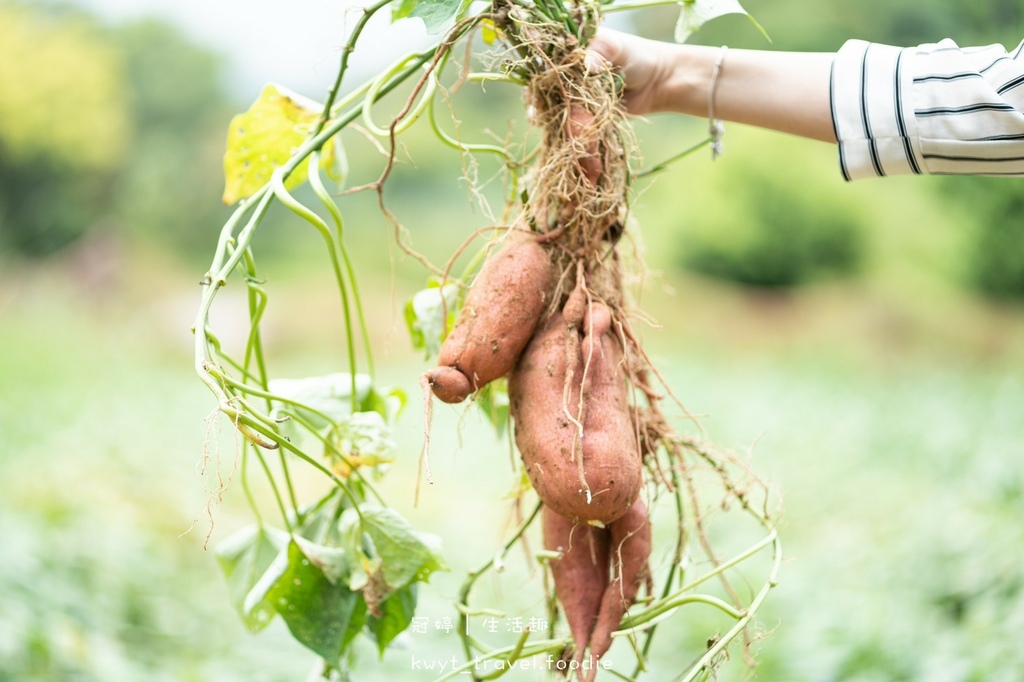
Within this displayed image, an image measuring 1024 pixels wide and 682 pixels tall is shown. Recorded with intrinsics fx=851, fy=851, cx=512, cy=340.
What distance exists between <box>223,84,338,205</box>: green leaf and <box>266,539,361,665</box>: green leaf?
32cm

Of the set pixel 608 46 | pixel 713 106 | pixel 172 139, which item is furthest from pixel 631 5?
pixel 172 139

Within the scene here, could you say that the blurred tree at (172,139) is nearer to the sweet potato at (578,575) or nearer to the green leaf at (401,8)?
the green leaf at (401,8)

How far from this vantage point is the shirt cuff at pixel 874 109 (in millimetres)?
674

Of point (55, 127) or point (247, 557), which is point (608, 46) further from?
point (55, 127)

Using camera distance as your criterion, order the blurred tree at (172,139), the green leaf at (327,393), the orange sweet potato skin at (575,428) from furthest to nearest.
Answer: the blurred tree at (172,139) < the green leaf at (327,393) < the orange sweet potato skin at (575,428)

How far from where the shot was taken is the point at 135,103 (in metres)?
7.19

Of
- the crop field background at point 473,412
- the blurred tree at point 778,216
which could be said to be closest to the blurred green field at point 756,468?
the crop field background at point 473,412

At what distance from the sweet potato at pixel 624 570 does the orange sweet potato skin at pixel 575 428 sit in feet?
0.21

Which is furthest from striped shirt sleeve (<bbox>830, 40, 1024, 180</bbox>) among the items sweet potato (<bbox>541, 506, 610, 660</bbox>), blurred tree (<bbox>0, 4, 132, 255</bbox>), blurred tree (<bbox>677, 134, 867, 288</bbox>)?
blurred tree (<bbox>0, 4, 132, 255</bbox>)

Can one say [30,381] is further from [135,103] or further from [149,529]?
[135,103]

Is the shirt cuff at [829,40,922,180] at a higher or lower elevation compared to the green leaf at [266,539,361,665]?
higher

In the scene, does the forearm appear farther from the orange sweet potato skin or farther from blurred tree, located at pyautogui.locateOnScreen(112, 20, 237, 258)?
blurred tree, located at pyautogui.locateOnScreen(112, 20, 237, 258)

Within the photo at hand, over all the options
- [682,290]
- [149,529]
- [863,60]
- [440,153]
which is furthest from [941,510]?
[440,153]

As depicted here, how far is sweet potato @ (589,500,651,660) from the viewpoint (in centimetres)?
63
